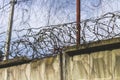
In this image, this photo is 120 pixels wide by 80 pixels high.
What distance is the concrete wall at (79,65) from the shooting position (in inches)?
308

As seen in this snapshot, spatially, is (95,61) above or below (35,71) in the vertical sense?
above

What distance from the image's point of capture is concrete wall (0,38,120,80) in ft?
25.6

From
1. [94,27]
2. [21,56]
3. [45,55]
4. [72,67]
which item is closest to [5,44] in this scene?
[21,56]

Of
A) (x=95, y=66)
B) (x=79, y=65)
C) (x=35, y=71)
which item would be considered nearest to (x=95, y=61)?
(x=95, y=66)

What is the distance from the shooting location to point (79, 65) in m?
8.31

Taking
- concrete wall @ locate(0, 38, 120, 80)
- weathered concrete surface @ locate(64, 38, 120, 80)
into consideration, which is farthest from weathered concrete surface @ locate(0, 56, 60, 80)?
weathered concrete surface @ locate(64, 38, 120, 80)

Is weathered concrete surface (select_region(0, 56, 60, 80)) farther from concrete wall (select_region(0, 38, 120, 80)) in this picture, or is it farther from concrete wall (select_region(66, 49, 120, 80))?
concrete wall (select_region(66, 49, 120, 80))

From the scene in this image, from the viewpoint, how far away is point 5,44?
1001 cm

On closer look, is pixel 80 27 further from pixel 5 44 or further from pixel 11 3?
pixel 11 3

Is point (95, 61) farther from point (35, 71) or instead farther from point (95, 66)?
point (35, 71)

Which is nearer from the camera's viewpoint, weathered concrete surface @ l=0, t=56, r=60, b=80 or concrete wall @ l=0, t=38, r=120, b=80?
concrete wall @ l=0, t=38, r=120, b=80

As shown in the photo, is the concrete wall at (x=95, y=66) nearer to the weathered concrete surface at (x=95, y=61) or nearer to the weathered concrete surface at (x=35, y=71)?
the weathered concrete surface at (x=95, y=61)

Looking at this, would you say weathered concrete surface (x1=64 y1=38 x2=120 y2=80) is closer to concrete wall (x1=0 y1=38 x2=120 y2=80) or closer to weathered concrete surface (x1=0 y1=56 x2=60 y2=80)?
concrete wall (x1=0 y1=38 x2=120 y2=80)

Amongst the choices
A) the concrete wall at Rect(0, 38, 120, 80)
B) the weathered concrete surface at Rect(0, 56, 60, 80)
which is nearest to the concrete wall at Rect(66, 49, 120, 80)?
the concrete wall at Rect(0, 38, 120, 80)
